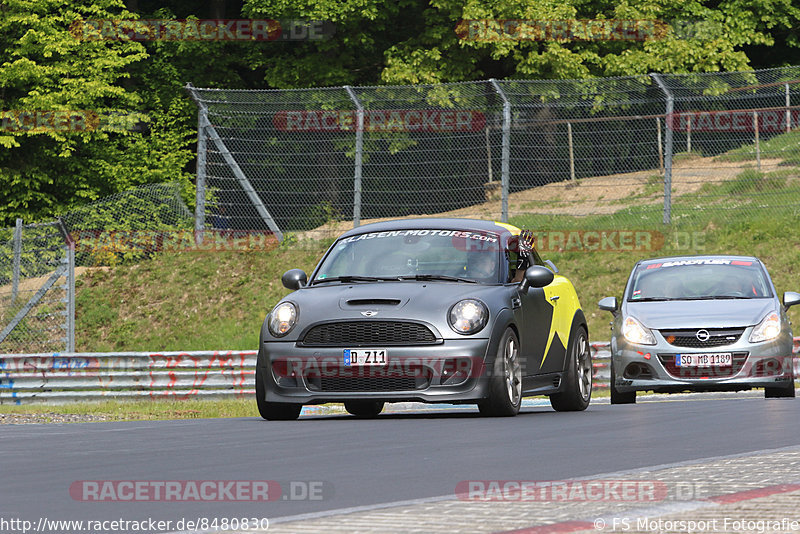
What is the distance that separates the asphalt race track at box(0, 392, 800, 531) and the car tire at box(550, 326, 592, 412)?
586mm

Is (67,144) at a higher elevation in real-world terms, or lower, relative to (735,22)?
lower

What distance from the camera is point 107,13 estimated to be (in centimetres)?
4072

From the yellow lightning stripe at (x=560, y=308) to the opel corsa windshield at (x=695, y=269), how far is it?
238 cm

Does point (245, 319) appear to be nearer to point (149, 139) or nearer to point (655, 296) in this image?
point (655, 296)

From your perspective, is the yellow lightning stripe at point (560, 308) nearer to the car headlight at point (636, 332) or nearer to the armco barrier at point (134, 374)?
the car headlight at point (636, 332)

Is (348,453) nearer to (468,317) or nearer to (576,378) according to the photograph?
(468,317)

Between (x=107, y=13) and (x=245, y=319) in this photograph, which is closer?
(x=245, y=319)

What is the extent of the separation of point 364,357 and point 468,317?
0.87 meters

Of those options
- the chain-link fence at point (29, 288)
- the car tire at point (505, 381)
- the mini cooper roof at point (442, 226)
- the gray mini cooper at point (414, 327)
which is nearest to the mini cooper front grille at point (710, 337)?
the gray mini cooper at point (414, 327)

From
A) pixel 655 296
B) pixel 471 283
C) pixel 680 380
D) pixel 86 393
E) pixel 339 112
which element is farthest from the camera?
pixel 339 112

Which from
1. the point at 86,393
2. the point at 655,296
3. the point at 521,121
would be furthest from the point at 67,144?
the point at 655,296

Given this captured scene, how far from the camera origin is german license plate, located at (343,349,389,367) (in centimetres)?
1176

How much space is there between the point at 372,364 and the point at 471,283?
1.32m

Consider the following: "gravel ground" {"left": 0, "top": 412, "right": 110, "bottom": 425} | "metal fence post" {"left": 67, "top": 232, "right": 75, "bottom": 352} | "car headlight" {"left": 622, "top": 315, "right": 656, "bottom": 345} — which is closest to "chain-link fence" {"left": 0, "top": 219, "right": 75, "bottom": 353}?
"metal fence post" {"left": 67, "top": 232, "right": 75, "bottom": 352}
